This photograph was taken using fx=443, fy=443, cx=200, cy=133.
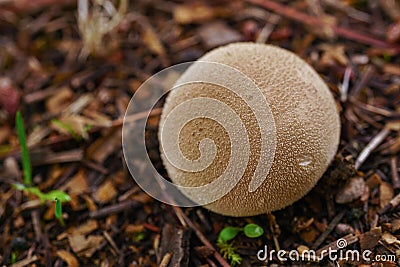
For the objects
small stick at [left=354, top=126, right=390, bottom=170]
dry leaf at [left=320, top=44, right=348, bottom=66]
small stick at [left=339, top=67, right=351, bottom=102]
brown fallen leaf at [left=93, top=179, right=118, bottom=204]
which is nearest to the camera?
small stick at [left=354, top=126, right=390, bottom=170]

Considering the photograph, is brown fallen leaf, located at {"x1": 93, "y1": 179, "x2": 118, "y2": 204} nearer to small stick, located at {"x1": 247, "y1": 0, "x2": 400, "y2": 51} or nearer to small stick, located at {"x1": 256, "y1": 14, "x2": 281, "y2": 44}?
small stick, located at {"x1": 256, "y1": 14, "x2": 281, "y2": 44}

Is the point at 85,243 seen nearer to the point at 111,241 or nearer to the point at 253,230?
the point at 111,241

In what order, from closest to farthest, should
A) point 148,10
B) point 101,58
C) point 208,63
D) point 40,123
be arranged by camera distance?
point 208,63 < point 40,123 < point 101,58 < point 148,10

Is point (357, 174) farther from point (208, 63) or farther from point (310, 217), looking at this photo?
point (208, 63)

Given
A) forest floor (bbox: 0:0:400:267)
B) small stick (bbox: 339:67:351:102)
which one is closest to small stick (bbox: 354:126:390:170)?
forest floor (bbox: 0:0:400:267)

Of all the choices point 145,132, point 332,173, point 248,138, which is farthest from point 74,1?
point 332,173

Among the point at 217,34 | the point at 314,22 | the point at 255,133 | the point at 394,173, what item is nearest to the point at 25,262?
the point at 255,133
